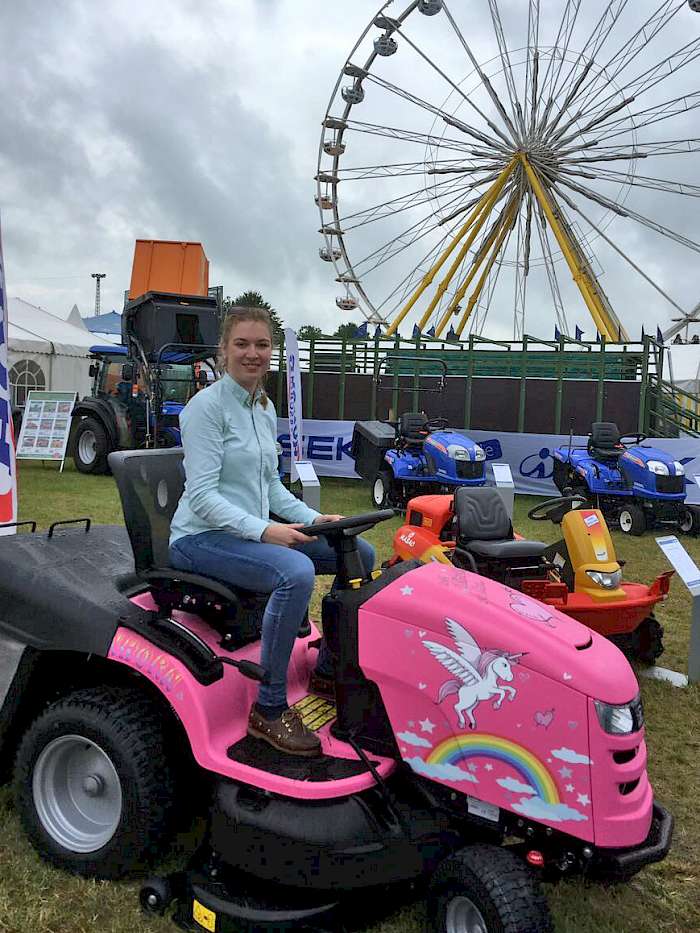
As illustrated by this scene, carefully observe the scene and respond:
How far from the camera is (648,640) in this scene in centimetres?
412

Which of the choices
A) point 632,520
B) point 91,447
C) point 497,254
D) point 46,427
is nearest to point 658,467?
point 632,520

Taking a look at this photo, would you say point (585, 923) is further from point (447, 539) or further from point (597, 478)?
point (597, 478)

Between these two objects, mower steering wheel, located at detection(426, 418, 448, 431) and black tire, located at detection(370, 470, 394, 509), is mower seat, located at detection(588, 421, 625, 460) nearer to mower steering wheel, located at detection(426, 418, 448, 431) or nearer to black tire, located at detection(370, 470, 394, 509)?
mower steering wheel, located at detection(426, 418, 448, 431)

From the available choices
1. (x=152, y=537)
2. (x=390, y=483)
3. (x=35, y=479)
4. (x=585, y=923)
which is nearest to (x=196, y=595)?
(x=152, y=537)

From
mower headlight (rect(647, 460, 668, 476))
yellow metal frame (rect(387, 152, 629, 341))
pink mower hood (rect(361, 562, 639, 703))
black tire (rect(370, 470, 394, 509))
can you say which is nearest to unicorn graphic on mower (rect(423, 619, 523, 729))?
pink mower hood (rect(361, 562, 639, 703))

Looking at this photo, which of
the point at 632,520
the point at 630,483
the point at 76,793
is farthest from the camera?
the point at 630,483

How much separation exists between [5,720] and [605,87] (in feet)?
61.8

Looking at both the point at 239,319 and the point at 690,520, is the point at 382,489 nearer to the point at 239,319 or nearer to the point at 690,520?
the point at 690,520

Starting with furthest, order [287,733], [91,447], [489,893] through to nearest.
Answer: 1. [91,447]
2. [287,733]
3. [489,893]

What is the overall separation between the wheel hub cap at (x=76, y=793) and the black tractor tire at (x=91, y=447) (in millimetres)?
9139

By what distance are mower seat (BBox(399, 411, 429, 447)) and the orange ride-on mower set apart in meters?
4.53

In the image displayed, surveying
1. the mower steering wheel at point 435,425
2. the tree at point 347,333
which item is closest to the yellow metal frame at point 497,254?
the tree at point 347,333

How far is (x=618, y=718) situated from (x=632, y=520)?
671 centimetres

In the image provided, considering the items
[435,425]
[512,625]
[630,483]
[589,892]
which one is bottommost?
[589,892]
